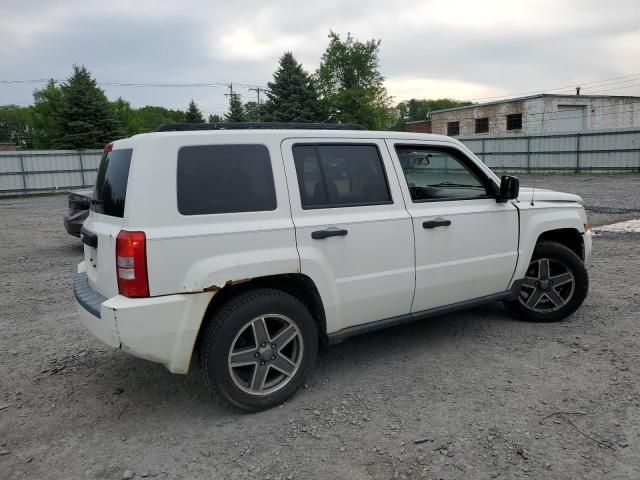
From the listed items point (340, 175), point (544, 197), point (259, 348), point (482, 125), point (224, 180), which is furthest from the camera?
point (482, 125)

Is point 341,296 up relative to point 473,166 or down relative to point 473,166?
down

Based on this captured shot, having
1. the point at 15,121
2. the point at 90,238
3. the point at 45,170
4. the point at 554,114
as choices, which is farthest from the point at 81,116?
the point at 15,121

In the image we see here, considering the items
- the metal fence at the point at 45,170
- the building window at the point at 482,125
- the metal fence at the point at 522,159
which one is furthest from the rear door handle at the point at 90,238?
the building window at the point at 482,125

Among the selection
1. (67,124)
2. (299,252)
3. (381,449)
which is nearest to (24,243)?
(299,252)

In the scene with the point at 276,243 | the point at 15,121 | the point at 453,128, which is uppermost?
the point at 15,121

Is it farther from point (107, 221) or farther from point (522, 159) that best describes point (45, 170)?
point (107, 221)

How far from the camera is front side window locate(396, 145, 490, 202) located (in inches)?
160

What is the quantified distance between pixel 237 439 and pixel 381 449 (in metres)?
0.86

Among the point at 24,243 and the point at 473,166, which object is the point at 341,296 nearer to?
the point at 473,166

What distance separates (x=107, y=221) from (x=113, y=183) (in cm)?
25

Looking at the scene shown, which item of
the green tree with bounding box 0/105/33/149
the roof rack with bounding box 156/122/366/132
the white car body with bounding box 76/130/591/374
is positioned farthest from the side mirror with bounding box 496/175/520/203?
the green tree with bounding box 0/105/33/149

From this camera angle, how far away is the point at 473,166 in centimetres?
441

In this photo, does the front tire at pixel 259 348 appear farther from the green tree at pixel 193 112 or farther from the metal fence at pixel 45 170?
the green tree at pixel 193 112

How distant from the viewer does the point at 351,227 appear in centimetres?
355
